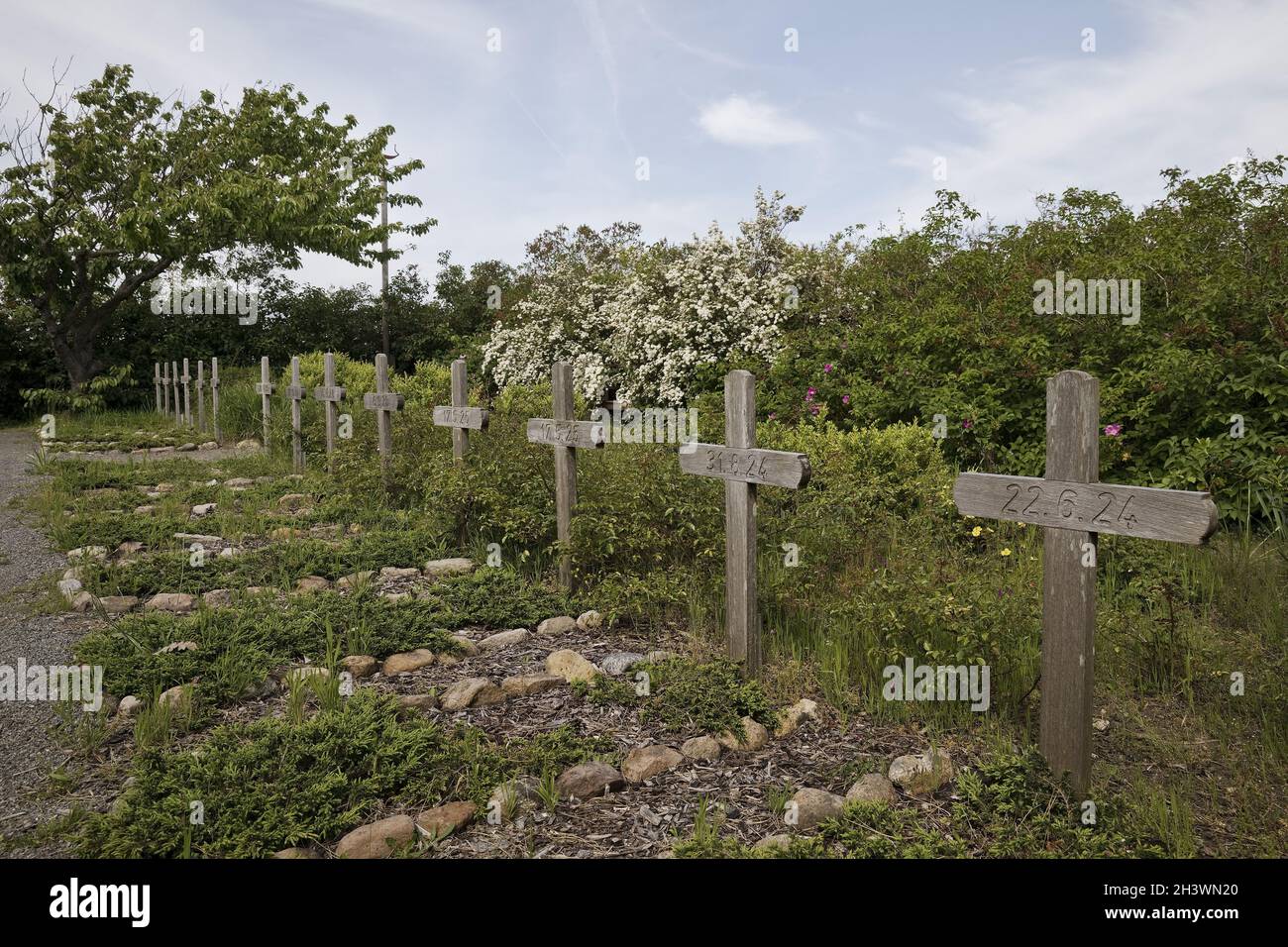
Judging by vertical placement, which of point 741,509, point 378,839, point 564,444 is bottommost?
point 378,839

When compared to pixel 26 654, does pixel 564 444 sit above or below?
above

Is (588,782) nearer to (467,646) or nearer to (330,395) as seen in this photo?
(467,646)

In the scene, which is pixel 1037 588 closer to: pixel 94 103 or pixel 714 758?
pixel 714 758

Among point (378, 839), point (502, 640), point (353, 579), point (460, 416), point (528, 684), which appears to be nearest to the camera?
point (378, 839)

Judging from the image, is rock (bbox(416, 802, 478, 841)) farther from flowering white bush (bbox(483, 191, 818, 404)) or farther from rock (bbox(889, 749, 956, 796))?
flowering white bush (bbox(483, 191, 818, 404))

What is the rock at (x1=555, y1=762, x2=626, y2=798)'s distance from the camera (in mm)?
3662

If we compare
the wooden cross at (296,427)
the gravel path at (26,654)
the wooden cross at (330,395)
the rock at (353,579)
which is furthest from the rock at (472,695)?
the wooden cross at (296,427)

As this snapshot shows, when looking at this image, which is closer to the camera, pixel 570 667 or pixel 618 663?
pixel 570 667

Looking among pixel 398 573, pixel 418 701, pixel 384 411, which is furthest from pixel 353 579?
pixel 384 411

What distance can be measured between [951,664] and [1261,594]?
2.58 metres

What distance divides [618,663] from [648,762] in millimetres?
1316

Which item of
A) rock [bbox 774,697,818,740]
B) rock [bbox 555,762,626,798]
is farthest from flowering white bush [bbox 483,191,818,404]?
rock [bbox 555,762,626,798]

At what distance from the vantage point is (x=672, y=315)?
45.5ft

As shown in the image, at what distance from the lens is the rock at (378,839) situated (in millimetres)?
3217
